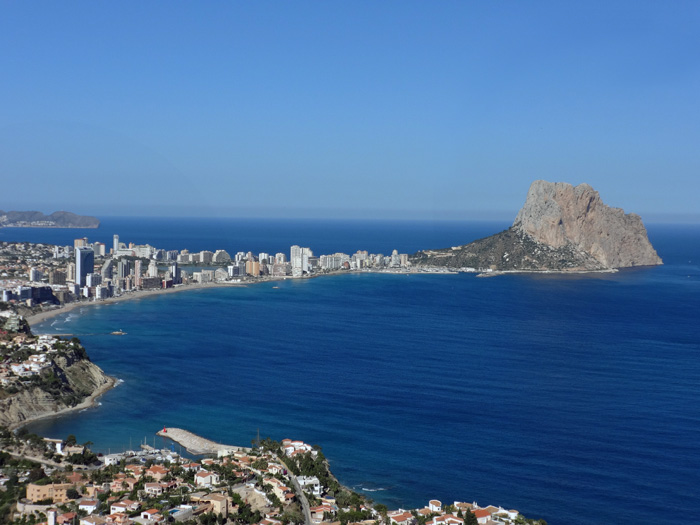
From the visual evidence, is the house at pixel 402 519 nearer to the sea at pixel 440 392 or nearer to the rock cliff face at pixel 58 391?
the sea at pixel 440 392

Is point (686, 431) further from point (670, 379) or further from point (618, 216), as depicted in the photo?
point (618, 216)

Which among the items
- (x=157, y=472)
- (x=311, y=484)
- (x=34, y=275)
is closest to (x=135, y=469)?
(x=157, y=472)

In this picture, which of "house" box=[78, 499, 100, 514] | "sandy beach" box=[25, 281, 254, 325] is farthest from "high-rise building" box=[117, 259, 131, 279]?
"house" box=[78, 499, 100, 514]

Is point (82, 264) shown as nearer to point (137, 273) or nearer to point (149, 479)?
point (137, 273)

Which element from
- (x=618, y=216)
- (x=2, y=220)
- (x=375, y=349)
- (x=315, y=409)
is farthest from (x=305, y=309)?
(x=2, y=220)

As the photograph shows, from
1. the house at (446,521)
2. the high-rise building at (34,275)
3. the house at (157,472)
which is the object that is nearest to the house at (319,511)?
the house at (446,521)
